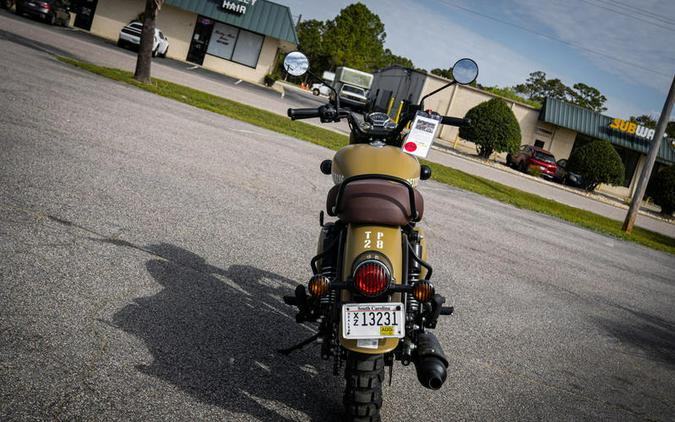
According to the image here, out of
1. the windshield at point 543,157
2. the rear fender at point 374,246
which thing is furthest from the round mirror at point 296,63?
the windshield at point 543,157

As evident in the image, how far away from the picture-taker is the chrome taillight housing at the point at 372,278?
108 inches

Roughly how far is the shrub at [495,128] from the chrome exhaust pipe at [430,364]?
32.5 meters

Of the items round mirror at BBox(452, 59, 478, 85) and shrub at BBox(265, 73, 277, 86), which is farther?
shrub at BBox(265, 73, 277, 86)

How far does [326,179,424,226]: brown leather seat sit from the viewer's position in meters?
2.96

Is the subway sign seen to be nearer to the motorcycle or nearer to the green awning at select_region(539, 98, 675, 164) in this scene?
the green awning at select_region(539, 98, 675, 164)

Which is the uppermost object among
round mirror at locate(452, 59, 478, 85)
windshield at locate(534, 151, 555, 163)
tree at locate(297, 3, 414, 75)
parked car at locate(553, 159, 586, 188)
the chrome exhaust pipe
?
tree at locate(297, 3, 414, 75)

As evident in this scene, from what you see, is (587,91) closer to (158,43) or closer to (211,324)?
(158,43)

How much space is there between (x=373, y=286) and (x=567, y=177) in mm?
38412

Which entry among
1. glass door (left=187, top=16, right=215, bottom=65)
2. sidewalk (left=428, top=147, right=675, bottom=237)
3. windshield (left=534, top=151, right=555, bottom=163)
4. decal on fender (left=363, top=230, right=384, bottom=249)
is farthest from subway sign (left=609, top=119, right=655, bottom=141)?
decal on fender (left=363, top=230, right=384, bottom=249)

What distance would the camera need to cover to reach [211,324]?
382 centimetres

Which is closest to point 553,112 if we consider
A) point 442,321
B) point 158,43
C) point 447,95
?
point 447,95

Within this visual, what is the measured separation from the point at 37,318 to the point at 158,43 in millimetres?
34947

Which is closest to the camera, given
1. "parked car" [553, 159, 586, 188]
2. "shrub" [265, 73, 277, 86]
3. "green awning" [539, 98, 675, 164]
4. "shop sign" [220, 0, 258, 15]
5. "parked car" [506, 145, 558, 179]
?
"parked car" [506, 145, 558, 179]

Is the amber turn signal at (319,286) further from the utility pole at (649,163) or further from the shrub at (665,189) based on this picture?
the shrub at (665,189)
